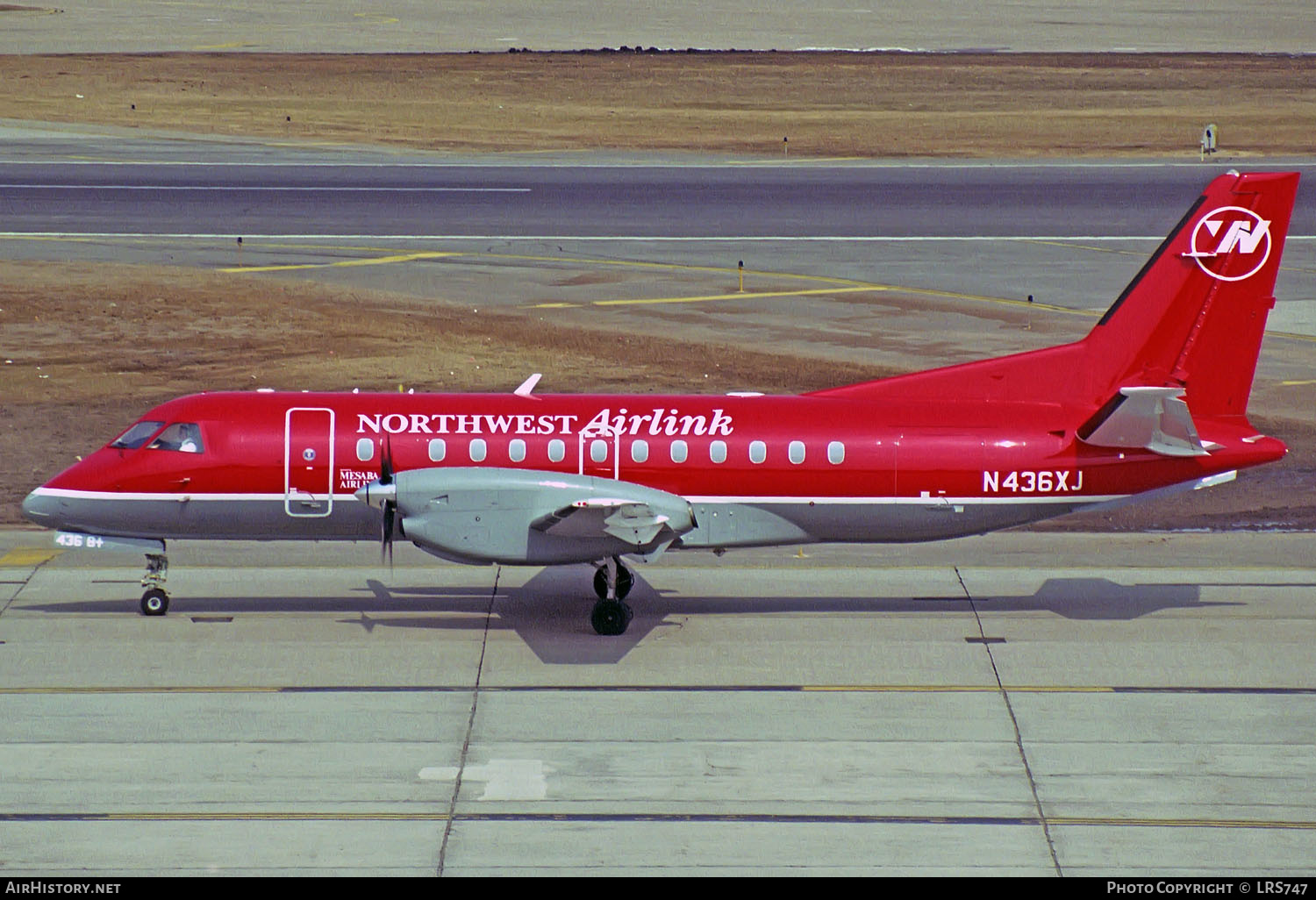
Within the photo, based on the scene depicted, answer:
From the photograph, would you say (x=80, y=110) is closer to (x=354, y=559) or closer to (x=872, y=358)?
(x=872, y=358)

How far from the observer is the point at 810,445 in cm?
2350

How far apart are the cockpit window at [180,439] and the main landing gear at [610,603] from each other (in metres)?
6.05

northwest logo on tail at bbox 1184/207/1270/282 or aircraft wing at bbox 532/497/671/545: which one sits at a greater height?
northwest logo on tail at bbox 1184/207/1270/282

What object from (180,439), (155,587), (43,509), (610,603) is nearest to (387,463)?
(180,439)

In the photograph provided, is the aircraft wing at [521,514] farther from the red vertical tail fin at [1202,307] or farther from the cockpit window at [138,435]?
the red vertical tail fin at [1202,307]

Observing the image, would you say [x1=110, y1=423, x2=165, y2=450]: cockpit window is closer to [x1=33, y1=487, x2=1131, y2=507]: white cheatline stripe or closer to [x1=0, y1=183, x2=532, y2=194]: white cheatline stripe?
[x1=33, y1=487, x2=1131, y2=507]: white cheatline stripe

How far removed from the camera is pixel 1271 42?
108938 millimetres

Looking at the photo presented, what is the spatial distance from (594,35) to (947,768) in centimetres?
9643

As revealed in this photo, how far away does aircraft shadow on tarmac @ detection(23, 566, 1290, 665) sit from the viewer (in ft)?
78.3

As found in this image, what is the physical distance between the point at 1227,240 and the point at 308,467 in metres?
13.7

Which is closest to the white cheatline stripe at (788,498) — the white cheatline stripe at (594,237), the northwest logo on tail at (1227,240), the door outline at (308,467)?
the door outline at (308,467)

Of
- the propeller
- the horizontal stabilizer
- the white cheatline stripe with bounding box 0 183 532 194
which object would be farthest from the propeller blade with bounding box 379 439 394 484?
the white cheatline stripe with bounding box 0 183 532 194

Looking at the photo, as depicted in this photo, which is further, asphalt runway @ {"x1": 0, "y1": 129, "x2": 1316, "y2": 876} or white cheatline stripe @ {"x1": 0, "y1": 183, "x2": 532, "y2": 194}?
white cheatline stripe @ {"x1": 0, "y1": 183, "x2": 532, "y2": 194}

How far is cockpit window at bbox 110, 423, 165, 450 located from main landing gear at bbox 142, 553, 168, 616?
1634mm
